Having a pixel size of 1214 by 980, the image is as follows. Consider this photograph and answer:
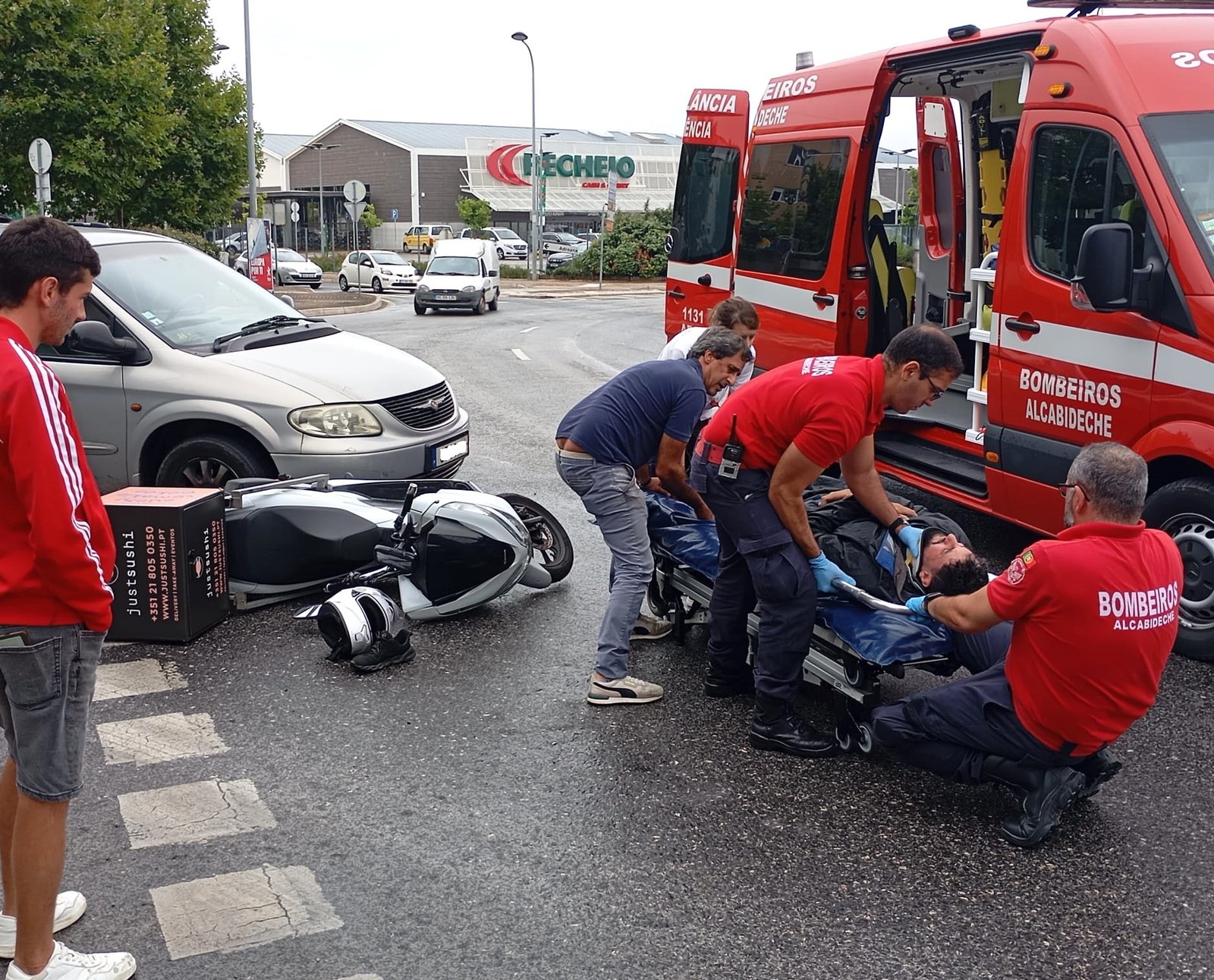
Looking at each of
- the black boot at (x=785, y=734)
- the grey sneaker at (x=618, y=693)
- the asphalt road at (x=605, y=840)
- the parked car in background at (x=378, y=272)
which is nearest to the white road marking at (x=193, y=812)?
the asphalt road at (x=605, y=840)

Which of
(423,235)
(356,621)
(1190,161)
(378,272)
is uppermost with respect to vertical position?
(423,235)

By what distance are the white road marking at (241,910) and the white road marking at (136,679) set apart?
1.78 meters

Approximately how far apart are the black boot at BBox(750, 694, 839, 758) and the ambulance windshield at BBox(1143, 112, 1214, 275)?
2.88 metres

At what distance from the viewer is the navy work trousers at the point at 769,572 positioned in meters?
4.64

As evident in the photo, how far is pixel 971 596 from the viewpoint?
4.08 meters

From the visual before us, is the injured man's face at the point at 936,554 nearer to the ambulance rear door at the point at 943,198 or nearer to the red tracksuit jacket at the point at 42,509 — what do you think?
the red tracksuit jacket at the point at 42,509

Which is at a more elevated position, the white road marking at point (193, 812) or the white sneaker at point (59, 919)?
the white sneaker at point (59, 919)

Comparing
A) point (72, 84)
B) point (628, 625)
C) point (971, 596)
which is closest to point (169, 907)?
point (628, 625)

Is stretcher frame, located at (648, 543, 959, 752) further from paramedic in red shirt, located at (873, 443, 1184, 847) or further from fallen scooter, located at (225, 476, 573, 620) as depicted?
fallen scooter, located at (225, 476, 573, 620)

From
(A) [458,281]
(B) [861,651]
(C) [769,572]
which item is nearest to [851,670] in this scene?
(B) [861,651]

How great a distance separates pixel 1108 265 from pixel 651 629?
2.72 metres


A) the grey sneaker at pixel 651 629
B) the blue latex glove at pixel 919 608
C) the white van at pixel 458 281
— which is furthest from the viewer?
the white van at pixel 458 281

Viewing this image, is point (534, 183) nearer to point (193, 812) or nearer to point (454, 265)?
point (454, 265)

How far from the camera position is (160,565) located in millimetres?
5832
